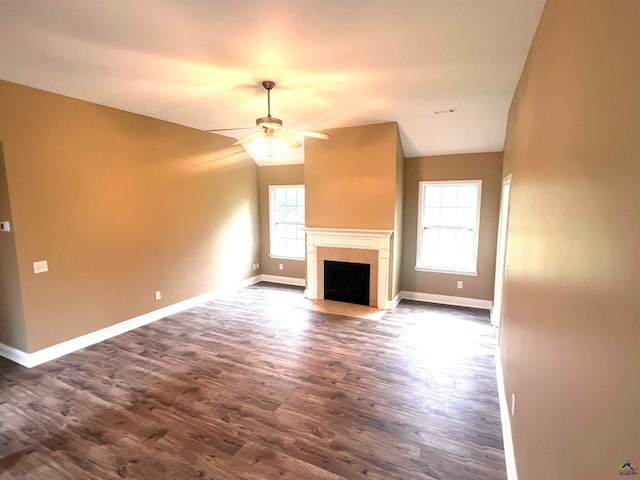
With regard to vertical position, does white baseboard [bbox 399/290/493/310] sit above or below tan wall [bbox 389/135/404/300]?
below

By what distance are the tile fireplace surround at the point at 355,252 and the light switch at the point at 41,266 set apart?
344cm

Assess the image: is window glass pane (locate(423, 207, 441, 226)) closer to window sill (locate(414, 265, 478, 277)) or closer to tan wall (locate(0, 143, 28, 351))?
window sill (locate(414, 265, 478, 277))

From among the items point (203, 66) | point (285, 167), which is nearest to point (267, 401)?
Answer: point (203, 66)

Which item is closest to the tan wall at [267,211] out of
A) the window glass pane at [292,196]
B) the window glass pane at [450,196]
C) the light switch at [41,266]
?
the window glass pane at [292,196]

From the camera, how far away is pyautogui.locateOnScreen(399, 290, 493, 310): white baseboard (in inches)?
200

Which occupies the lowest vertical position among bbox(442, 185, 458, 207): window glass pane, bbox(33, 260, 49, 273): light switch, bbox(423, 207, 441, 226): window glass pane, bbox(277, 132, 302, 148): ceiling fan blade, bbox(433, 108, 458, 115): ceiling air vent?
bbox(33, 260, 49, 273): light switch

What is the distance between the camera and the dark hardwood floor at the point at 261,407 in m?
2.06

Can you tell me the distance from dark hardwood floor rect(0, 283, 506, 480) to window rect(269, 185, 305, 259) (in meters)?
2.56

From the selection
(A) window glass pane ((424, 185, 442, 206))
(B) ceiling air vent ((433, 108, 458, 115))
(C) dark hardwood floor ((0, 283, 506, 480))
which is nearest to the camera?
(C) dark hardwood floor ((0, 283, 506, 480))

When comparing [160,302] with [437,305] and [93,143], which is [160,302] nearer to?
[93,143]

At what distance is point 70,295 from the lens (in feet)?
11.7

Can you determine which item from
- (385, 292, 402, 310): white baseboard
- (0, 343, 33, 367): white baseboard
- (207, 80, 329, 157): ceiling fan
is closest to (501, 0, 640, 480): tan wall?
(207, 80, 329, 157): ceiling fan

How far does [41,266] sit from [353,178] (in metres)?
4.06

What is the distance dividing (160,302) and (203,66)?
3378 mm
